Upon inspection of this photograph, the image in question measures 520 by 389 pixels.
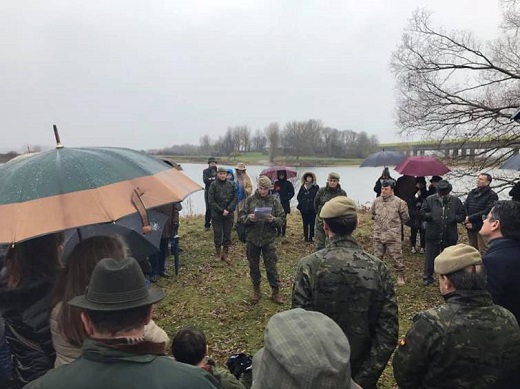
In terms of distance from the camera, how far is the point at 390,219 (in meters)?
6.59

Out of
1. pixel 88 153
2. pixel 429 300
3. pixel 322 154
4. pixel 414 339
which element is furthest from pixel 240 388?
pixel 322 154

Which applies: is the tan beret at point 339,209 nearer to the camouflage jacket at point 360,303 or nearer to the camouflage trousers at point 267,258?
the camouflage jacket at point 360,303

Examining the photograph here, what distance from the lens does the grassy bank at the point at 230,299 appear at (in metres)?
5.07

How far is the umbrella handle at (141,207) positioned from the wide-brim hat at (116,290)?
479 millimetres

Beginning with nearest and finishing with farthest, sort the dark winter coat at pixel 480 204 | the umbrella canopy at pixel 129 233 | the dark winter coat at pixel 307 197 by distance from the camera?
→ the umbrella canopy at pixel 129 233 → the dark winter coat at pixel 480 204 → the dark winter coat at pixel 307 197

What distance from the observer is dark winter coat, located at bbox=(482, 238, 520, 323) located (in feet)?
8.43

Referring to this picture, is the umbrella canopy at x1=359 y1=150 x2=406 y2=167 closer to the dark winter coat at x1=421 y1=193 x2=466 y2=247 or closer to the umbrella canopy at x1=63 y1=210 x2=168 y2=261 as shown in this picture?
the dark winter coat at x1=421 y1=193 x2=466 y2=247

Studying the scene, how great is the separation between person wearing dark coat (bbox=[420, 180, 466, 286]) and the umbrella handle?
218 inches

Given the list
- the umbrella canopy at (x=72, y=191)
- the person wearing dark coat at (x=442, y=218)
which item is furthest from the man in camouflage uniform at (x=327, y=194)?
the umbrella canopy at (x=72, y=191)

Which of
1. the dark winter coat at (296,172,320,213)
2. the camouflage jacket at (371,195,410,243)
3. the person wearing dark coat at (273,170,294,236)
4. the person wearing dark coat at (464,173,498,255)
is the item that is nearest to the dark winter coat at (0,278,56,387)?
the camouflage jacket at (371,195,410,243)

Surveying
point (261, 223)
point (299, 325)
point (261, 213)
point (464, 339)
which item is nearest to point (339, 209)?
point (464, 339)

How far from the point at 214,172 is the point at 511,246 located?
25.3ft

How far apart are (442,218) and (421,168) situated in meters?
1.99

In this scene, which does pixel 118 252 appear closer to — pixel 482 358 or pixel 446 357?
pixel 446 357
